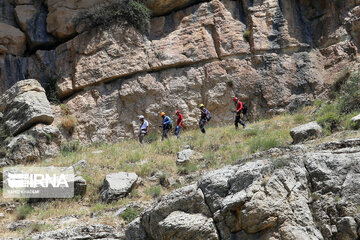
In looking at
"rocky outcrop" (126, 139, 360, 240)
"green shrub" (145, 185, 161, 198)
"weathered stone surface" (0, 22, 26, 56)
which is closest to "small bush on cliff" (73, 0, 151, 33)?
"weathered stone surface" (0, 22, 26, 56)

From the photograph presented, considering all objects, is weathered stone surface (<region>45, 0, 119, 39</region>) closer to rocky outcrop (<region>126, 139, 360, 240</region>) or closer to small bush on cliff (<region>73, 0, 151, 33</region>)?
small bush on cliff (<region>73, 0, 151, 33</region>)

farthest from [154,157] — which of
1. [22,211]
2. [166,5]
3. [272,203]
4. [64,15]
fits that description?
[64,15]

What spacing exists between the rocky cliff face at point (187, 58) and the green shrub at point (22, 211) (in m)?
8.43

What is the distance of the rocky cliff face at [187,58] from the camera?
20406mm

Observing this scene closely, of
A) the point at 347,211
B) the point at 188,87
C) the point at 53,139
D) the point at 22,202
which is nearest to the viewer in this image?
the point at 347,211

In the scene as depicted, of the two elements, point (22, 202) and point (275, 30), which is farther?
point (275, 30)

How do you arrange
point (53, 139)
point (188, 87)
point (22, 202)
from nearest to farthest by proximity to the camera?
point (22, 202) → point (53, 139) → point (188, 87)

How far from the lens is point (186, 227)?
7.70 m

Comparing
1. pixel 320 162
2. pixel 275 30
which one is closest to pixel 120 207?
pixel 320 162

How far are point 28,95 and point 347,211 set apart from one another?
14.3 m

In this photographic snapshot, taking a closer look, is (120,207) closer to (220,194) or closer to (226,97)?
(220,194)

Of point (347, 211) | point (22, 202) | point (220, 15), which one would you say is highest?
point (220, 15)

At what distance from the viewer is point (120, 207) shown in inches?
441

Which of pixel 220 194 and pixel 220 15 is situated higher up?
pixel 220 15
